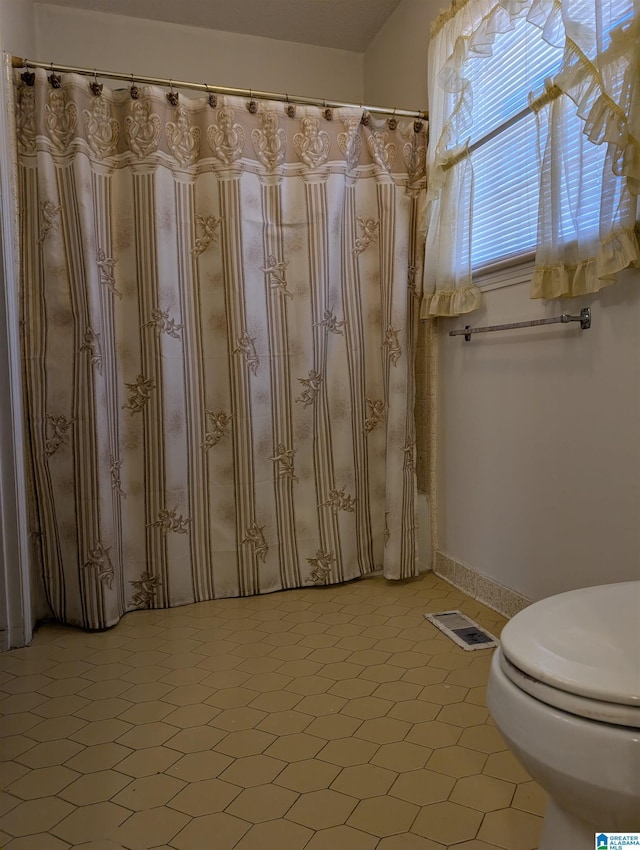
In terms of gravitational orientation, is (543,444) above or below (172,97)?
below

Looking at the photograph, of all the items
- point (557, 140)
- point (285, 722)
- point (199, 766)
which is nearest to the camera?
point (199, 766)

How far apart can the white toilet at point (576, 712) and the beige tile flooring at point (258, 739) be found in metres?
0.32

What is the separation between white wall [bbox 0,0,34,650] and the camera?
1.81 m

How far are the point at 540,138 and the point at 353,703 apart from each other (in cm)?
151

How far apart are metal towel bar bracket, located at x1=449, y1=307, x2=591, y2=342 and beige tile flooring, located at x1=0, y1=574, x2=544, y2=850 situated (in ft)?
2.98

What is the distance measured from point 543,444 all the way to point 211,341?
3.72 ft

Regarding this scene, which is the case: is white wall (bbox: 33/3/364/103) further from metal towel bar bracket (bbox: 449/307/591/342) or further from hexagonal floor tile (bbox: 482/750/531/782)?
hexagonal floor tile (bbox: 482/750/531/782)

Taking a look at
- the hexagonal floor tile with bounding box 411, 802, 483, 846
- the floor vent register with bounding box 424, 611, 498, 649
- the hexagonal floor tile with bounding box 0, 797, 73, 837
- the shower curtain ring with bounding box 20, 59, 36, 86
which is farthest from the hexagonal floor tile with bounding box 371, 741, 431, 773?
the shower curtain ring with bounding box 20, 59, 36, 86

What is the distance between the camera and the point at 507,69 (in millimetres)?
1845

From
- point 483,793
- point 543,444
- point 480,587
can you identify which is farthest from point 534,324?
point 483,793

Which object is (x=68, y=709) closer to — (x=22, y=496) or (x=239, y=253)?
A: (x=22, y=496)

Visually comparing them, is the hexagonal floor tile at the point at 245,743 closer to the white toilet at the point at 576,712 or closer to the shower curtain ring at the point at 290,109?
the white toilet at the point at 576,712

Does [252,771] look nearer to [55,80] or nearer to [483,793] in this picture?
[483,793]

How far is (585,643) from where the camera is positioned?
33.9 inches
